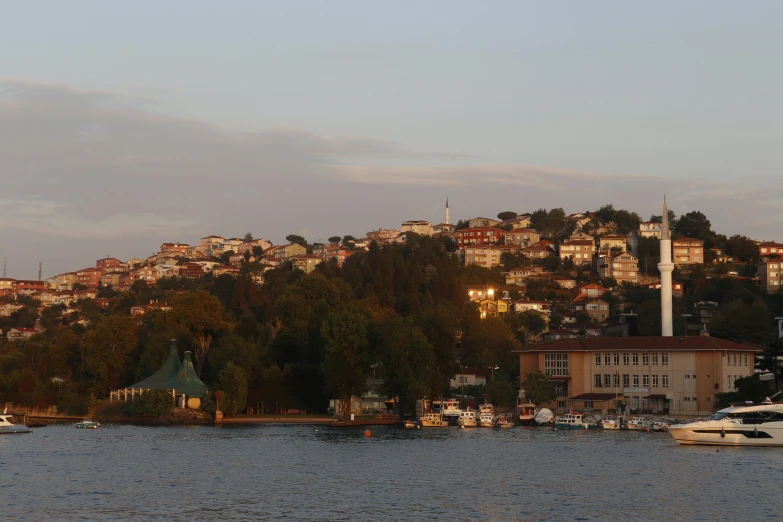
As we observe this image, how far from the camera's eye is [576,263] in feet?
511

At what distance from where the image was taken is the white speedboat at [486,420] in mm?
74312

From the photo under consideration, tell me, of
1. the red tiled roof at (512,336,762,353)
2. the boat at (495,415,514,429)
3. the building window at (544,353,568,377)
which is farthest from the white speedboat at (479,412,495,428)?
the red tiled roof at (512,336,762,353)

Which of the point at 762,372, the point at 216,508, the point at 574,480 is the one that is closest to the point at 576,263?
the point at 762,372

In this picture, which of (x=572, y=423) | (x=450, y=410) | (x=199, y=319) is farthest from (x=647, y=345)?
(x=199, y=319)

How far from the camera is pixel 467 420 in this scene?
74312 millimetres

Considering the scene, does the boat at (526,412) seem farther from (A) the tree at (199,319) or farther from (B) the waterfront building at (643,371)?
(A) the tree at (199,319)

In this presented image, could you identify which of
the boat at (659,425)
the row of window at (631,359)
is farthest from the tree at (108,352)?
the boat at (659,425)

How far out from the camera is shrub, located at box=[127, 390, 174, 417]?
79188 millimetres

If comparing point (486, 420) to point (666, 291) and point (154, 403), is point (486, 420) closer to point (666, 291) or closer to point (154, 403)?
point (666, 291)

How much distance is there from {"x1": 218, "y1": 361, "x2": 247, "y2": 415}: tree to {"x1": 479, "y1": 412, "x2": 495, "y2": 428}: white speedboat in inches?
714

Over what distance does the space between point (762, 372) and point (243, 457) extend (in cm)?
4480

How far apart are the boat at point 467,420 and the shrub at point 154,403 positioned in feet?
73.6

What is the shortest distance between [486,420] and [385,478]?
3325cm

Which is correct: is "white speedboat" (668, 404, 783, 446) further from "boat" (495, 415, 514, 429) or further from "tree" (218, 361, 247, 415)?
"tree" (218, 361, 247, 415)
